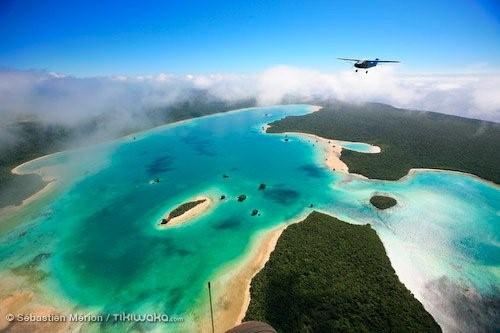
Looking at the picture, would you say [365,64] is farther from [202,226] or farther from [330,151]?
[330,151]

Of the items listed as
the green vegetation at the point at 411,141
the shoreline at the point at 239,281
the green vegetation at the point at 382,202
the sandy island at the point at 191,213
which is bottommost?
the green vegetation at the point at 411,141

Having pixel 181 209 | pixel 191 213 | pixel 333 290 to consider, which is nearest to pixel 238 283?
pixel 333 290

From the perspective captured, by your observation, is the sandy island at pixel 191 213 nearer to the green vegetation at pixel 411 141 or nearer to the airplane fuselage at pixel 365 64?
the airplane fuselage at pixel 365 64

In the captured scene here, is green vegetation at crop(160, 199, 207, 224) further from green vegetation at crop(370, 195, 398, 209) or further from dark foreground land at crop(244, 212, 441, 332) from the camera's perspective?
green vegetation at crop(370, 195, 398, 209)

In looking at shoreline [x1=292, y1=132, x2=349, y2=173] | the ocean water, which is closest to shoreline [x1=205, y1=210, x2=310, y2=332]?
the ocean water

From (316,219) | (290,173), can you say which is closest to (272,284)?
(316,219)

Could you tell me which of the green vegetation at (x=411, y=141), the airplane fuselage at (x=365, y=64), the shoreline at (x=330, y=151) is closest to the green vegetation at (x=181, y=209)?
the airplane fuselage at (x=365, y=64)

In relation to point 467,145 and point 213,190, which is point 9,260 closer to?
point 213,190
